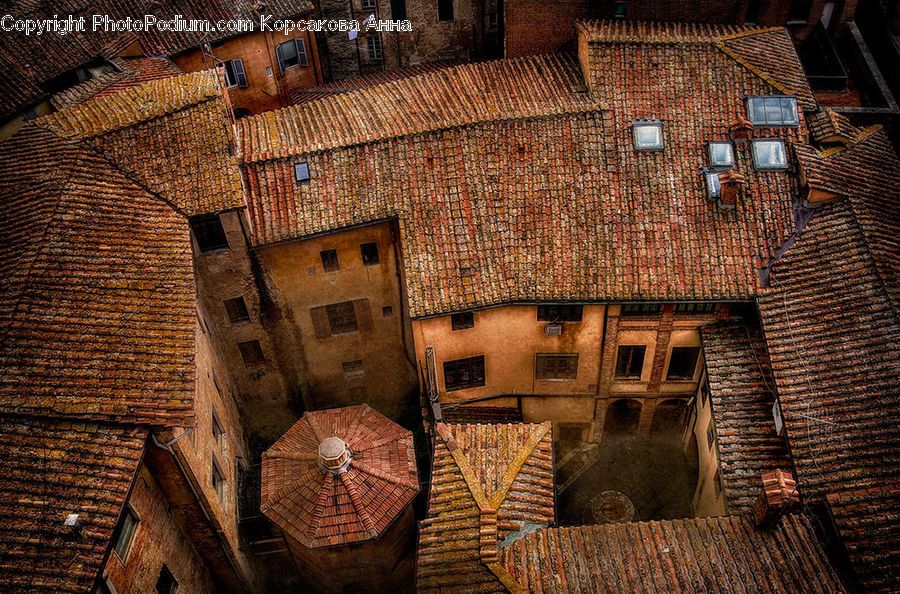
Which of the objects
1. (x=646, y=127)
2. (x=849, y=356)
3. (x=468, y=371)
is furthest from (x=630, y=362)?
(x=646, y=127)

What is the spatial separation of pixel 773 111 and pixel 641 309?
1143 centimetres

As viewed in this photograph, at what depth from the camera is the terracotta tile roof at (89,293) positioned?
2364cm

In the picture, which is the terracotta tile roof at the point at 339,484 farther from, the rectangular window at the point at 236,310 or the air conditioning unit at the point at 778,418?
the air conditioning unit at the point at 778,418

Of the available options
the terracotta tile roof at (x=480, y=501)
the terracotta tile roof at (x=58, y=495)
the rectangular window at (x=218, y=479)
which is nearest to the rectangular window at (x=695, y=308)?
the terracotta tile roof at (x=480, y=501)

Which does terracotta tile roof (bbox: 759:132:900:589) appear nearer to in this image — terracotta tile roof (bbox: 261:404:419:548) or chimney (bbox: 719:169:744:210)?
chimney (bbox: 719:169:744:210)

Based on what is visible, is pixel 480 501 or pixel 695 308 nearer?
pixel 480 501

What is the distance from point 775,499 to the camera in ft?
77.6

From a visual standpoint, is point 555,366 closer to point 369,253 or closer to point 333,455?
point 369,253

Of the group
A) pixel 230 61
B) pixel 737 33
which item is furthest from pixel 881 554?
pixel 230 61

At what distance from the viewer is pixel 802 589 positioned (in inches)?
898

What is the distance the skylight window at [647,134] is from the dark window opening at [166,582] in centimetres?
2613

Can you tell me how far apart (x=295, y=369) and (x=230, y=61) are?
2182 centimetres

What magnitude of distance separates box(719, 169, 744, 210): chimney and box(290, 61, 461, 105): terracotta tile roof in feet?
74.9

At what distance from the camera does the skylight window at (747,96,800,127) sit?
111 ft
